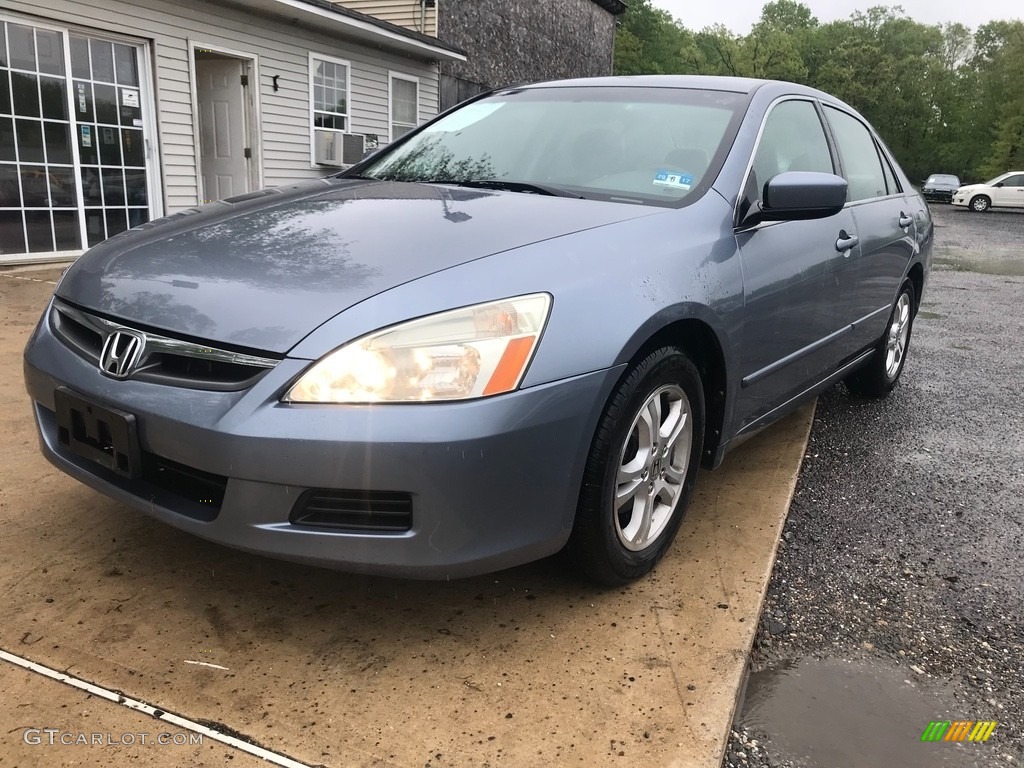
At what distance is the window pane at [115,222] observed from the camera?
8562 millimetres

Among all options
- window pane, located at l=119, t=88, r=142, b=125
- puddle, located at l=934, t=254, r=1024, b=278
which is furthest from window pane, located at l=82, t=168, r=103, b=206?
puddle, located at l=934, t=254, r=1024, b=278

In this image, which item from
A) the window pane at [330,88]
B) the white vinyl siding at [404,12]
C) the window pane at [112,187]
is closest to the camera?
the window pane at [112,187]

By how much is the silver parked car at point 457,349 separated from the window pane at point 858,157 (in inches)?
35.3

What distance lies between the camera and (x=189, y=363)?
1.94m

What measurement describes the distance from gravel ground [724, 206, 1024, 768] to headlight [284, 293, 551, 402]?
1.00m

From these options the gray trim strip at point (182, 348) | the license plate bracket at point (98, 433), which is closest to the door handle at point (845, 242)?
the gray trim strip at point (182, 348)

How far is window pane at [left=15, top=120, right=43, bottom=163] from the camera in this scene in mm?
7562

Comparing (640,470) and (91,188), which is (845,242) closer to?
(640,470)

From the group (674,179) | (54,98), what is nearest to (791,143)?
(674,179)

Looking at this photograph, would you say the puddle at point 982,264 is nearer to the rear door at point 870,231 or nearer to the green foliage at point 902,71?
the rear door at point 870,231

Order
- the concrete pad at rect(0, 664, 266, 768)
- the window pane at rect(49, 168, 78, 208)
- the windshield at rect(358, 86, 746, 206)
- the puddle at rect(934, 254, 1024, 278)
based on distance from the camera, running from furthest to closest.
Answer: the puddle at rect(934, 254, 1024, 278)
the window pane at rect(49, 168, 78, 208)
the windshield at rect(358, 86, 746, 206)
the concrete pad at rect(0, 664, 266, 768)

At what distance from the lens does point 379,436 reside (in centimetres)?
177

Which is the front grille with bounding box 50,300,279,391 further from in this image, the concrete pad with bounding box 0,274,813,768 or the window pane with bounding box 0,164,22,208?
the window pane with bounding box 0,164,22,208

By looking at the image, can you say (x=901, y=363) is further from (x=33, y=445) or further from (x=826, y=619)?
(x=33, y=445)
